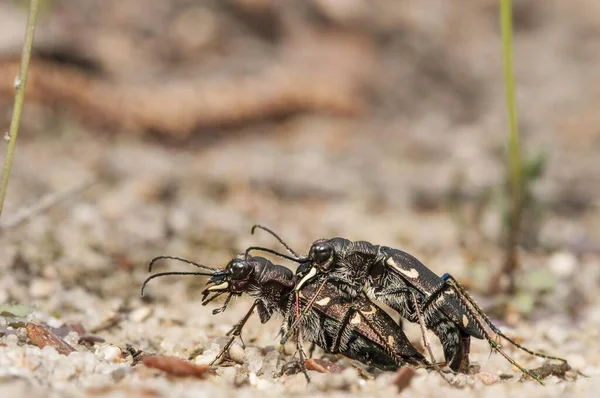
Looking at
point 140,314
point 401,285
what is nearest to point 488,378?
point 401,285

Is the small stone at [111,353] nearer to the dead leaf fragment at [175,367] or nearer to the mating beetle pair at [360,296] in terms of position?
the dead leaf fragment at [175,367]

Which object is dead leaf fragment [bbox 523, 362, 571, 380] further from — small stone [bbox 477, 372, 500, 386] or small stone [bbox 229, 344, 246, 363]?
small stone [bbox 229, 344, 246, 363]

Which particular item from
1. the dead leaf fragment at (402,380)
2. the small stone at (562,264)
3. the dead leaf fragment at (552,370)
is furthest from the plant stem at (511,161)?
the dead leaf fragment at (402,380)

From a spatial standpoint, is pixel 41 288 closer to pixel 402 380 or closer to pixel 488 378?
pixel 402 380

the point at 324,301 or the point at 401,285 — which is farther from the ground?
the point at 401,285

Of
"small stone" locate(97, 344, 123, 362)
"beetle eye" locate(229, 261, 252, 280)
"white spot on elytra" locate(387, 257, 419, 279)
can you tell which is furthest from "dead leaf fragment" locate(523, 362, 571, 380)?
"small stone" locate(97, 344, 123, 362)
